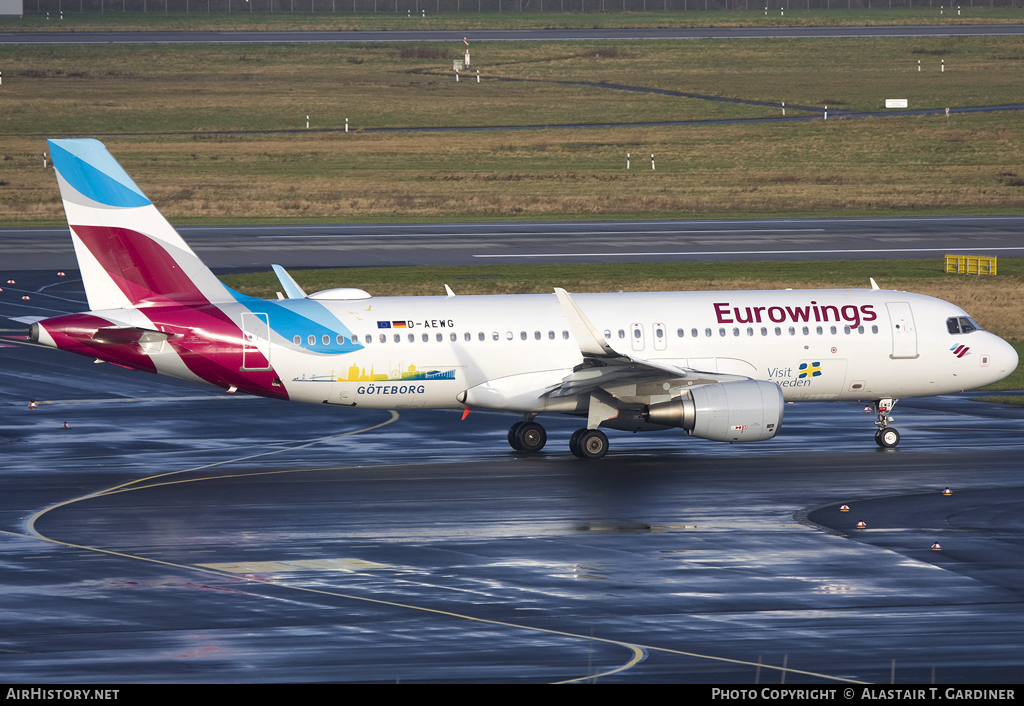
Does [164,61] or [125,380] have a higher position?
[164,61]

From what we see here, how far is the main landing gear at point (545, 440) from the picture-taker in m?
34.9

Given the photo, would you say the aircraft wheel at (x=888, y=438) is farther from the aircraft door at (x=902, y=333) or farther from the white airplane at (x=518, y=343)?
the aircraft door at (x=902, y=333)

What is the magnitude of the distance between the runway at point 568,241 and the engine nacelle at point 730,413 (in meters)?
37.7

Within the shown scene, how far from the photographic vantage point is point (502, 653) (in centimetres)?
1934

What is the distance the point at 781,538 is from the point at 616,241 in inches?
2116

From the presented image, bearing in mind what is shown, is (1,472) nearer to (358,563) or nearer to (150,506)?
(150,506)

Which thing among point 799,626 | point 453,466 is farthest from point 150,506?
point 799,626

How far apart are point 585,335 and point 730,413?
386cm

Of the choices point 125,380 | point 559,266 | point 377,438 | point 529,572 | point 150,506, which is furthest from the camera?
point 559,266

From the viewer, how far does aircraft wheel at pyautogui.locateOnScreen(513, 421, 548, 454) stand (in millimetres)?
36156

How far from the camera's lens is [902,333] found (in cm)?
3719

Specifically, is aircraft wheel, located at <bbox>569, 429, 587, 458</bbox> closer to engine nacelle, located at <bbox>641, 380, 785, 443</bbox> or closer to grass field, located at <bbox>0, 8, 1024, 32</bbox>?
engine nacelle, located at <bbox>641, 380, 785, 443</bbox>

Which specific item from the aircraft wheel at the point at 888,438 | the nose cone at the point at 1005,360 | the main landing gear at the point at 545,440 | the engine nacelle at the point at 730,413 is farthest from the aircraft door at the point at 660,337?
the nose cone at the point at 1005,360

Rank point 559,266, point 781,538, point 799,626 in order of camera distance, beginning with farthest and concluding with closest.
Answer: point 559,266 → point 781,538 → point 799,626
